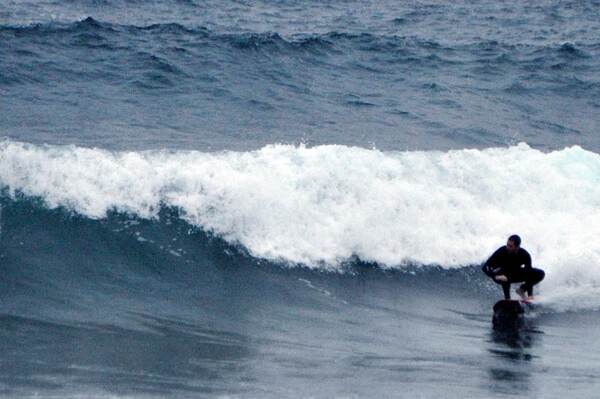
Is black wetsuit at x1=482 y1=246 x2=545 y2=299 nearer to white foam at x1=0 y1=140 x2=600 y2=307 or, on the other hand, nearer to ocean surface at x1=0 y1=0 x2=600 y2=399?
ocean surface at x1=0 y1=0 x2=600 y2=399

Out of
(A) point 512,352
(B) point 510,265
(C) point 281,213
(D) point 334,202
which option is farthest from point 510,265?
(C) point 281,213

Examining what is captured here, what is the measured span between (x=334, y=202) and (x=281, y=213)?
2.63 ft

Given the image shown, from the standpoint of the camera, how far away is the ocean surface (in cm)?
828

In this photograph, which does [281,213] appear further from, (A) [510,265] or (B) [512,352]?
(B) [512,352]

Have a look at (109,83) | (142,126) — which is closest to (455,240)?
(142,126)

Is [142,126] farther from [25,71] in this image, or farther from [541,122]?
[541,122]

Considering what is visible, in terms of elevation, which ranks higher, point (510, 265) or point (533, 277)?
point (510, 265)

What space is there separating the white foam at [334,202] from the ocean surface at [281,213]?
32 mm

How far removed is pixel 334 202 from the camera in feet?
42.4

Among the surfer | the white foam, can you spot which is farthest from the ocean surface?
the surfer

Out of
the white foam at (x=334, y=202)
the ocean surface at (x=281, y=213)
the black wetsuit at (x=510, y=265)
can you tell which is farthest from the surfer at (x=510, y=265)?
the white foam at (x=334, y=202)

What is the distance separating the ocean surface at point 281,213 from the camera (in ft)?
27.2

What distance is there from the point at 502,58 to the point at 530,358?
14722 mm

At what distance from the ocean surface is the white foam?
0.11 feet
